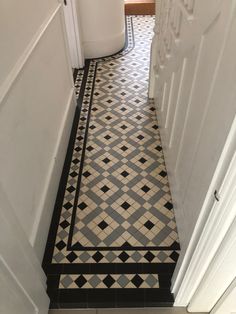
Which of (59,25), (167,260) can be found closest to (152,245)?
(167,260)

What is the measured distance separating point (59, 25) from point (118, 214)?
136cm

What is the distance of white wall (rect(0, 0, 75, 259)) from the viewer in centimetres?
113

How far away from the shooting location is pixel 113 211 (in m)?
1.76

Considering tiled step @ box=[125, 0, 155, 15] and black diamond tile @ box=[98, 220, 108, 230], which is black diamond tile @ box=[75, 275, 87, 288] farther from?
tiled step @ box=[125, 0, 155, 15]

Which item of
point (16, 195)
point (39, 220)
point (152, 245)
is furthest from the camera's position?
point (152, 245)

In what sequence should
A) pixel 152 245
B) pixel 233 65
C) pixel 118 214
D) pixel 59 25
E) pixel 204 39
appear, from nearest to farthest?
1. pixel 233 65
2. pixel 204 39
3. pixel 152 245
4. pixel 118 214
5. pixel 59 25

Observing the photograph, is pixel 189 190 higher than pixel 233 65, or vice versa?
pixel 233 65

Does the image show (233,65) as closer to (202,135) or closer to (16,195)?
(202,135)

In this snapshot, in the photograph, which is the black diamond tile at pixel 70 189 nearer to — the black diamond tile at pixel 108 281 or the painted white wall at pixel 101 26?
the black diamond tile at pixel 108 281

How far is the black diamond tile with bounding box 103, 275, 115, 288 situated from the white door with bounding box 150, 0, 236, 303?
13.2 inches

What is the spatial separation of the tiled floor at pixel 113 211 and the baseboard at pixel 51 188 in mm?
67

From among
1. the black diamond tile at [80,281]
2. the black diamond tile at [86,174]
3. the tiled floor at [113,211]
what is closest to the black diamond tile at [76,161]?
the tiled floor at [113,211]

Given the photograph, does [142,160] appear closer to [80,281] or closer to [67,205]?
[67,205]

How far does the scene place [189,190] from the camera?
1301 millimetres
